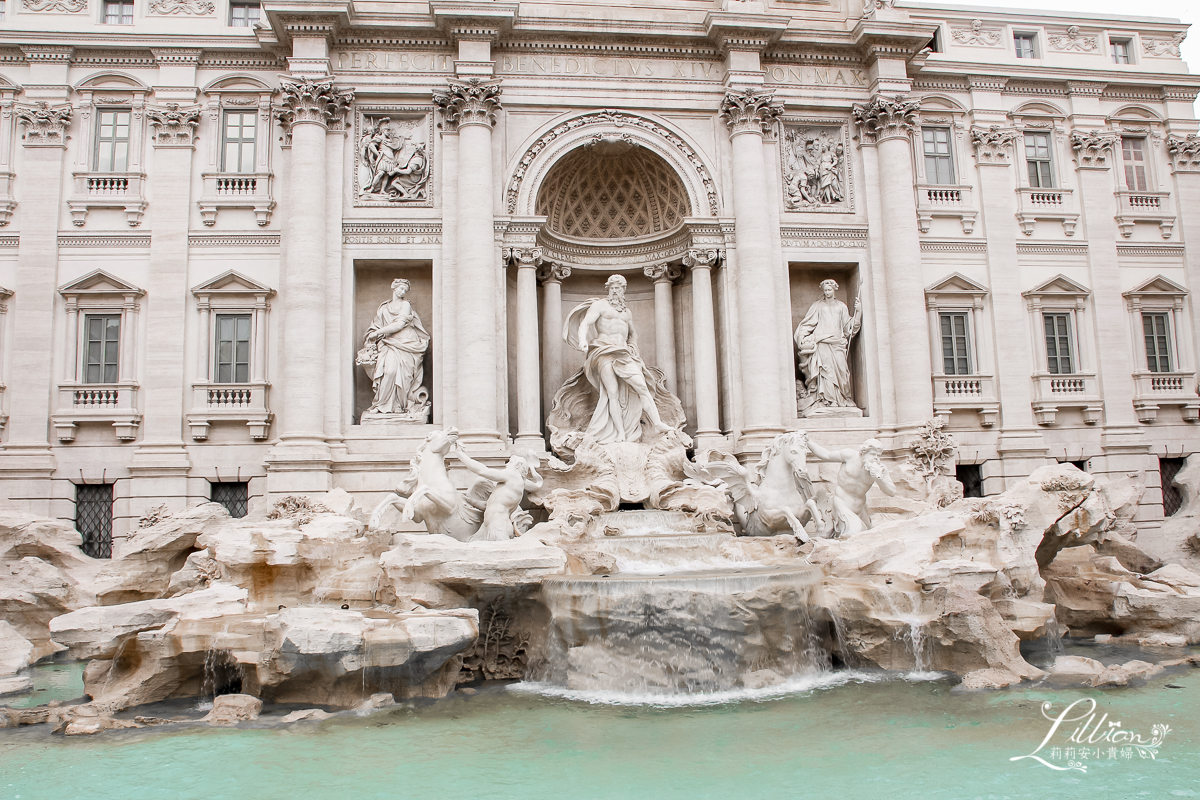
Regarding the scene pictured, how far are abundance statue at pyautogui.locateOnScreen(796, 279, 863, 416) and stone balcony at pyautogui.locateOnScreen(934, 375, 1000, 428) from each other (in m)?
2.03

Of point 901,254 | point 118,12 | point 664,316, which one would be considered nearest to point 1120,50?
point 901,254

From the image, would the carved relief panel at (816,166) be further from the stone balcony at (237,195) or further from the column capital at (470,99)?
the stone balcony at (237,195)

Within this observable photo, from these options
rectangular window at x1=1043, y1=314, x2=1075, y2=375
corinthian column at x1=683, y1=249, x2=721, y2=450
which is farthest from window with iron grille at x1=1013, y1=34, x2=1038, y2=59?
corinthian column at x1=683, y1=249, x2=721, y2=450

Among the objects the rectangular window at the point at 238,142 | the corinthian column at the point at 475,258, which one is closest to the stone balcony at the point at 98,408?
the rectangular window at the point at 238,142

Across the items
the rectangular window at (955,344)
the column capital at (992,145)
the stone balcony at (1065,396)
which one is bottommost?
the stone balcony at (1065,396)

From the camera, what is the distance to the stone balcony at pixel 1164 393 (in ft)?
64.8

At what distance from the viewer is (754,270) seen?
58.9 feet

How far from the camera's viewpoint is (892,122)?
18.8 meters

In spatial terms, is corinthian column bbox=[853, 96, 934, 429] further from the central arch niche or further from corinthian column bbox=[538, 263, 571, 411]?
corinthian column bbox=[538, 263, 571, 411]

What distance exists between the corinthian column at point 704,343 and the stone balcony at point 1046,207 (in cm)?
763

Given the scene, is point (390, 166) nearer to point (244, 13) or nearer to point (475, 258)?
point (475, 258)

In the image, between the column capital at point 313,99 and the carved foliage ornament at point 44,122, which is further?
the carved foliage ornament at point 44,122

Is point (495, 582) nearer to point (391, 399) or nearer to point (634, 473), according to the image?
point (634, 473)

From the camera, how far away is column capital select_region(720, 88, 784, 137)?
18.2 meters
